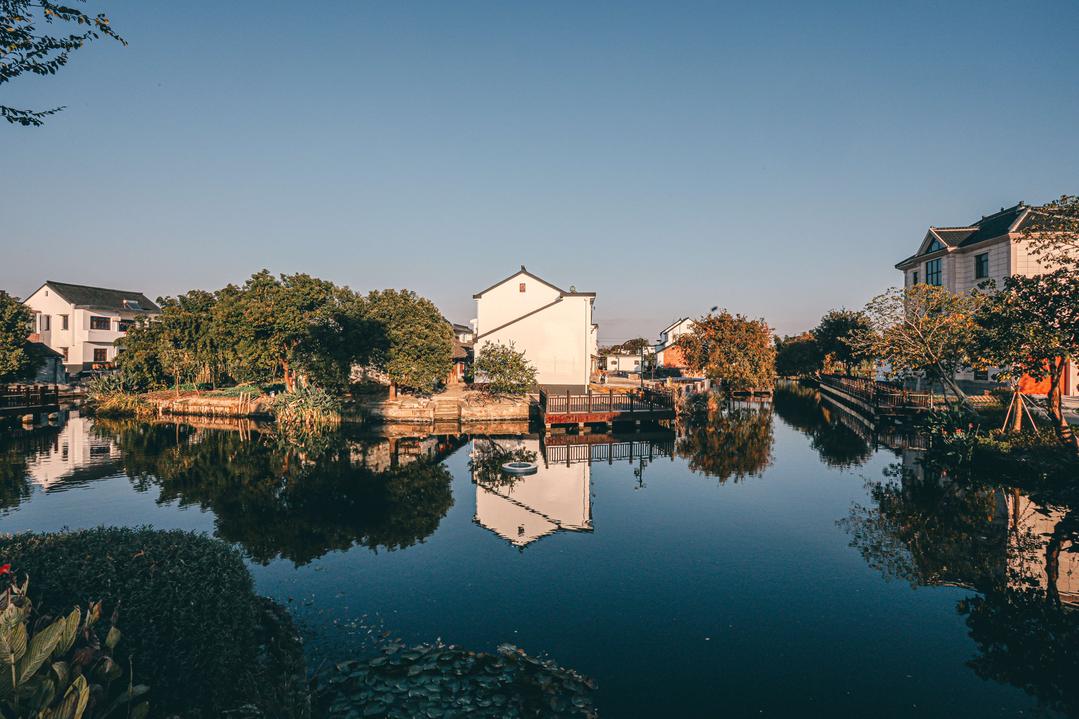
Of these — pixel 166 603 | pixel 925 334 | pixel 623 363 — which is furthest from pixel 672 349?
pixel 166 603

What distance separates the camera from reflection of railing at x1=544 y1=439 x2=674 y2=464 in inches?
1047

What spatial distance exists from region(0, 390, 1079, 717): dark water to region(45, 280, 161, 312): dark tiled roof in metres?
44.5

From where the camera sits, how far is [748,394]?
200ft

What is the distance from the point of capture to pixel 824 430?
3588 cm

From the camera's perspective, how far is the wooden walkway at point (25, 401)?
115 ft

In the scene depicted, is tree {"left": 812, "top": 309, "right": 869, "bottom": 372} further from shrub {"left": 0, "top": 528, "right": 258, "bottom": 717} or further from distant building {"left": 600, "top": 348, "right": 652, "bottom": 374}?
shrub {"left": 0, "top": 528, "right": 258, "bottom": 717}

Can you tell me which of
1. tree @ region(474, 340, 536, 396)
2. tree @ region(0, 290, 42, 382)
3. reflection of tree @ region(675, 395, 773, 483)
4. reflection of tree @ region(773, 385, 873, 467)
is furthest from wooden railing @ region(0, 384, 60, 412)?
reflection of tree @ region(773, 385, 873, 467)

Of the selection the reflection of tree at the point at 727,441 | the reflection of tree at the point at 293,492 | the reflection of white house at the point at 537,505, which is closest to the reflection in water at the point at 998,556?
the reflection of tree at the point at 727,441

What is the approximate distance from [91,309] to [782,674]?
74906mm

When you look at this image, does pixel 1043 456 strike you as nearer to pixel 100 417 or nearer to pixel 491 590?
pixel 491 590

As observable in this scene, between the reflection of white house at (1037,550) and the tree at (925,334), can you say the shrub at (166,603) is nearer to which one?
the reflection of white house at (1037,550)

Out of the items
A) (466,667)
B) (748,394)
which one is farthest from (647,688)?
(748,394)

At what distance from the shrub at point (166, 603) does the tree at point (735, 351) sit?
4805 cm

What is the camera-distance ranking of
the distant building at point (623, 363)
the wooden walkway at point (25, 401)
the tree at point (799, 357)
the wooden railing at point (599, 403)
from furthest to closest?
the distant building at point (623, 363)
the tree at point (799, 357)
the wooden walkway at point (25, 401)
the wooden railing at point (599, 403)
